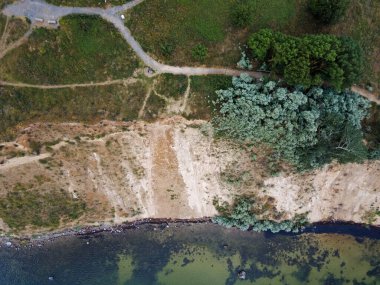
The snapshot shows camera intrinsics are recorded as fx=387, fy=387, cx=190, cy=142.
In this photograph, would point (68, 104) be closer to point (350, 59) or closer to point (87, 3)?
point (87, 3)

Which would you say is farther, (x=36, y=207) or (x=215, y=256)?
(x=215, y=256)

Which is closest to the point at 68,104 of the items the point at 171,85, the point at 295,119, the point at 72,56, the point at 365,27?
the point at 72,56

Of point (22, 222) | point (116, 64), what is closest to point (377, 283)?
point (116, 64)

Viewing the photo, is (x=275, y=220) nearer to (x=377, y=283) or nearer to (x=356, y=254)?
(x=356, y=254)

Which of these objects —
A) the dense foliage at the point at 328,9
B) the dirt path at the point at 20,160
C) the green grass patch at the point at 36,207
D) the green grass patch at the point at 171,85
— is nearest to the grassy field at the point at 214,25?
the dense foliage at the point at 328,9

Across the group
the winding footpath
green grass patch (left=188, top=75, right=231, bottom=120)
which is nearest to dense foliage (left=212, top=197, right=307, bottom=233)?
green grass patch (left=188, top=75, right=231, bottom=120)

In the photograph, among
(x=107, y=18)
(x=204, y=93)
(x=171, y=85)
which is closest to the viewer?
(x=107, y=18)

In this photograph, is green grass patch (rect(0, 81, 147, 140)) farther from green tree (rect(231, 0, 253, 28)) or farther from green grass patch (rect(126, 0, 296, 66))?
green tree (rect(231, 0, 253, 28))
